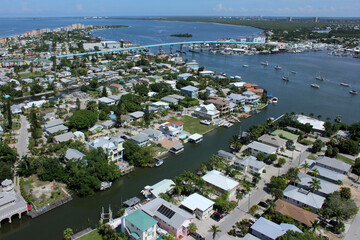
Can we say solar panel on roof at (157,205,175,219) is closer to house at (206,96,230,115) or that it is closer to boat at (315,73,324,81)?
house at (206,96,230,115)

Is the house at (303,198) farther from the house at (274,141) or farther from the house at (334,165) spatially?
the house at (274,141)

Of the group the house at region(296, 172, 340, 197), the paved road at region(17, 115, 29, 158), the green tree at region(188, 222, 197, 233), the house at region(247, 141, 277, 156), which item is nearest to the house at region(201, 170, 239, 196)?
the green tree at region(188, 222, 197, 233)

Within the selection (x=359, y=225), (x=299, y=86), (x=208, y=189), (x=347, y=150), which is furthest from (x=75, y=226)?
(x=299, y=86)

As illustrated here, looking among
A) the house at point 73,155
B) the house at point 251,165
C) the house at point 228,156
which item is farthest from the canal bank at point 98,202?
the house at point 251,165

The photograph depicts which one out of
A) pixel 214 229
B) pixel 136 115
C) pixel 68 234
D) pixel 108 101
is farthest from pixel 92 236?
pixel 108 101

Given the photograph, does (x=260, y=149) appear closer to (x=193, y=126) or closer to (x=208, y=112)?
(x=193, y=126)

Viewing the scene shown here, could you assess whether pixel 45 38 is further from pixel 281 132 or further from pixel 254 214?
pixel 254 214
